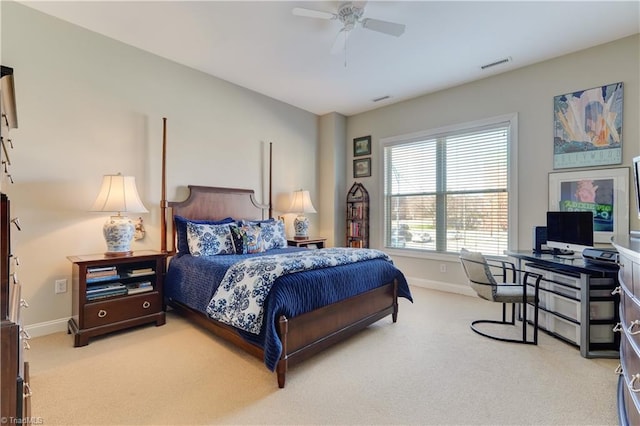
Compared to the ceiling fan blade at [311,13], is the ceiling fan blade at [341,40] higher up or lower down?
higher up

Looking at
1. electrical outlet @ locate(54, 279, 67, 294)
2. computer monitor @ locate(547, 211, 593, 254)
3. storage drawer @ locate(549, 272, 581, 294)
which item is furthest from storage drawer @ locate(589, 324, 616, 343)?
electrical outlet @ locate(54, 279, 67, 294)

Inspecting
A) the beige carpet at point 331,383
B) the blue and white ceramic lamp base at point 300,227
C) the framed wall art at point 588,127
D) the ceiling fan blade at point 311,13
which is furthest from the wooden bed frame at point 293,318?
the framed wall art at point 588,127

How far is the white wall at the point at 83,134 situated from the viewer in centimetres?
265

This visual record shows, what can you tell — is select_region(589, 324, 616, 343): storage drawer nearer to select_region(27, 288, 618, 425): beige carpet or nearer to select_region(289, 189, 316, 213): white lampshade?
select_region(27, 288, 618, 425): beige carpet

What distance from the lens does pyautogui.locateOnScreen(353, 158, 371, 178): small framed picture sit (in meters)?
5.20

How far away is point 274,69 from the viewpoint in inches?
146

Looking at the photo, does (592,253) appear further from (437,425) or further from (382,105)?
(382,105)

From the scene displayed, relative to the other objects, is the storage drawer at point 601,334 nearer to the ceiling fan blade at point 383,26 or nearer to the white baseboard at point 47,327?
the ceiling fan blade at point 383,26

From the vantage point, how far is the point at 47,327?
2760 millimetres

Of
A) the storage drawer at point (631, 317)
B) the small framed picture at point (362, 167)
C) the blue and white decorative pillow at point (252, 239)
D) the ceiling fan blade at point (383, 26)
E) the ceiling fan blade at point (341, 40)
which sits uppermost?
the ceiling fan blade at point (341, 40)

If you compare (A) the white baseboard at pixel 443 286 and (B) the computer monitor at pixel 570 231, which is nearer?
(B) the computer monitor at pixel 570 231

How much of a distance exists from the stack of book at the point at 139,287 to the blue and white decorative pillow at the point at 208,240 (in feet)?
1.59

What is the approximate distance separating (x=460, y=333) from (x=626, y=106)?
109 inches

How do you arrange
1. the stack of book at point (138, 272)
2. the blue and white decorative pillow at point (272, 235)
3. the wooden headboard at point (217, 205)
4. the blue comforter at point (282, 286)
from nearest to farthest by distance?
the blue comforter at point (282, 286), the stack of book at point (138, 272), the wooden headboard at point (217, 205), the blue and white decorative pillow at point (272, 235)
